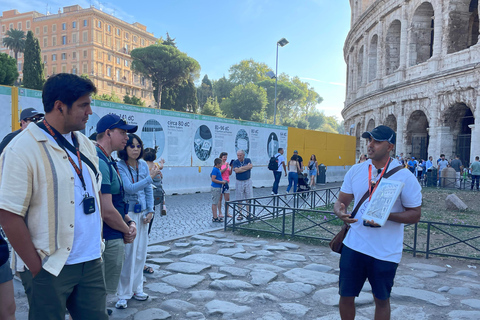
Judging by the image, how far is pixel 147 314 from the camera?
3855mm

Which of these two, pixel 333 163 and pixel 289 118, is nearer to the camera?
pixel 333 163

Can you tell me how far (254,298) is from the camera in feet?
14.4

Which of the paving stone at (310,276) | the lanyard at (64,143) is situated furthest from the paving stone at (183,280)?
the lanyard at (64,143)

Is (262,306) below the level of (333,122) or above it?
below

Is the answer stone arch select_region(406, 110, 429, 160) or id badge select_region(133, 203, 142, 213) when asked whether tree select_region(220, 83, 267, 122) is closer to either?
stone arch select_region(406, 110, 429, 160)

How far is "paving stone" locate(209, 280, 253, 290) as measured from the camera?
4.73 metres

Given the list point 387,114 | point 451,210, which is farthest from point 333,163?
point 451,210

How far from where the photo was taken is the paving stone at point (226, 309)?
396cm

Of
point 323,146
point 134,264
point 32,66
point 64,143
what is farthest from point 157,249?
point 32,66

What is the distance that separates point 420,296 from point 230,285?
7.78ft

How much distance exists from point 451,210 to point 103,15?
76085mm

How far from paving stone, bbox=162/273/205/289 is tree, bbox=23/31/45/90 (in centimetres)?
4395

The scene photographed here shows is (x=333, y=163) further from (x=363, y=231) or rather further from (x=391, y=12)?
(x=363, y=231)

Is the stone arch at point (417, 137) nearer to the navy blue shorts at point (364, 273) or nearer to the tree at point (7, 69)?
the navy blue shorts at point (364, 273)
